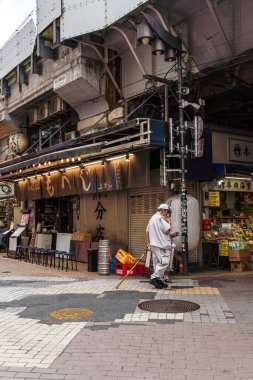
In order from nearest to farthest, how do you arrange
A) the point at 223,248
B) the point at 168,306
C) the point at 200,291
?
the point at 168,306 → the point at 200,291 → the point at 223,248

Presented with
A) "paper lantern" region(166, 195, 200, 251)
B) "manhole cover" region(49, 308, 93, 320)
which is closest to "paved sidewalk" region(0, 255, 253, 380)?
"manhole cover" region(49, 308, 93, 320)

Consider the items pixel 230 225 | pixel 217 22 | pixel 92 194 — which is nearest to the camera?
pixel 217 22

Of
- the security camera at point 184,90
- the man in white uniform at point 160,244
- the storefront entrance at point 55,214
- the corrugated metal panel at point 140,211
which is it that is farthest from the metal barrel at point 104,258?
the storefront entrance at point 55,214

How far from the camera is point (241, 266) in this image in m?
12.6

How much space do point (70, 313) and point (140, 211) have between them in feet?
22.1

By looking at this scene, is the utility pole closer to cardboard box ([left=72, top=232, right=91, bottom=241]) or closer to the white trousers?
the white trousers

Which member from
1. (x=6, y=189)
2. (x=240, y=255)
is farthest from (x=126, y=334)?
(x=6, y=189)

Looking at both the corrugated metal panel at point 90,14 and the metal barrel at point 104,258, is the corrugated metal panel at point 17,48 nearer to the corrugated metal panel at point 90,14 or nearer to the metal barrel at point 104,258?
the corrugated metal panel at point 90,14

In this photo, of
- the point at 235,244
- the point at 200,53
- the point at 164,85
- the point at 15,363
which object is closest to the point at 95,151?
the point at 164,85

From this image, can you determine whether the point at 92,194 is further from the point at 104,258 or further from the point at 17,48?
the point at 17,48

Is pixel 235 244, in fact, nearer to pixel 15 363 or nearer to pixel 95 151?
pixel 95 151

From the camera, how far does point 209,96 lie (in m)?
13.9

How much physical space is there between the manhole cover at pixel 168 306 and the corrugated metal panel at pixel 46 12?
448 inches

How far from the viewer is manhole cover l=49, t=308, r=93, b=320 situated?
7.27 metres
